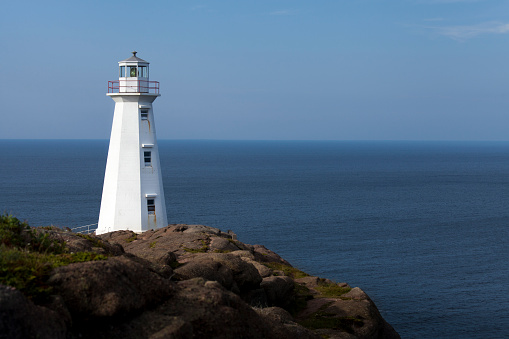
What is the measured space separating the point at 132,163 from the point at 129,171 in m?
0.52

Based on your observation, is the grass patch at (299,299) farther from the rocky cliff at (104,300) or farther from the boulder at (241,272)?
the rocky cliff at (104,300)

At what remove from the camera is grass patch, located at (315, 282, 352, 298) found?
986 inches

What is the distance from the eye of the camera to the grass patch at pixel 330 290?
25036 mm

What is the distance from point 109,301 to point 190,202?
73.9m

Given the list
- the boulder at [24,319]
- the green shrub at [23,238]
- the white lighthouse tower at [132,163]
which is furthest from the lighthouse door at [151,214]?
the boulder at [24,319]

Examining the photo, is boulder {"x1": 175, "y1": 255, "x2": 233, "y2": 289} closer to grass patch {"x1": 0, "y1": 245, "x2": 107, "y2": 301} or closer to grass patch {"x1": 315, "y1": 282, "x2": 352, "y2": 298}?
grass patch {"x1": 0, "y1": 245, "x2": 107, "y2": 301}

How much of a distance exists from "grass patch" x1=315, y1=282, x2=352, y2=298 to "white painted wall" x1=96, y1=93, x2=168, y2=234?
42.0 ft

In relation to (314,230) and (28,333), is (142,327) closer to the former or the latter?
(28,333)

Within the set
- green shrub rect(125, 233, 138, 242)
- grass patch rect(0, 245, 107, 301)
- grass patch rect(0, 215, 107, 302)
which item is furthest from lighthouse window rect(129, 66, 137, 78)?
grass patch rect(0, 245, 107, 301)

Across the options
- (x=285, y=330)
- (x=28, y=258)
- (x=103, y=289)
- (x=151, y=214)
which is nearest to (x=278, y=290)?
(x=285, y=330)

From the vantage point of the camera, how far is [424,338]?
33594mm

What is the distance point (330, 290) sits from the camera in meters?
26.1

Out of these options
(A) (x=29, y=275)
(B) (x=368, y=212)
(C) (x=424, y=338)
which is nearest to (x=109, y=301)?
(A) (x=29, y=275)

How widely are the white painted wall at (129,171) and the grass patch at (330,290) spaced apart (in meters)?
12.8
